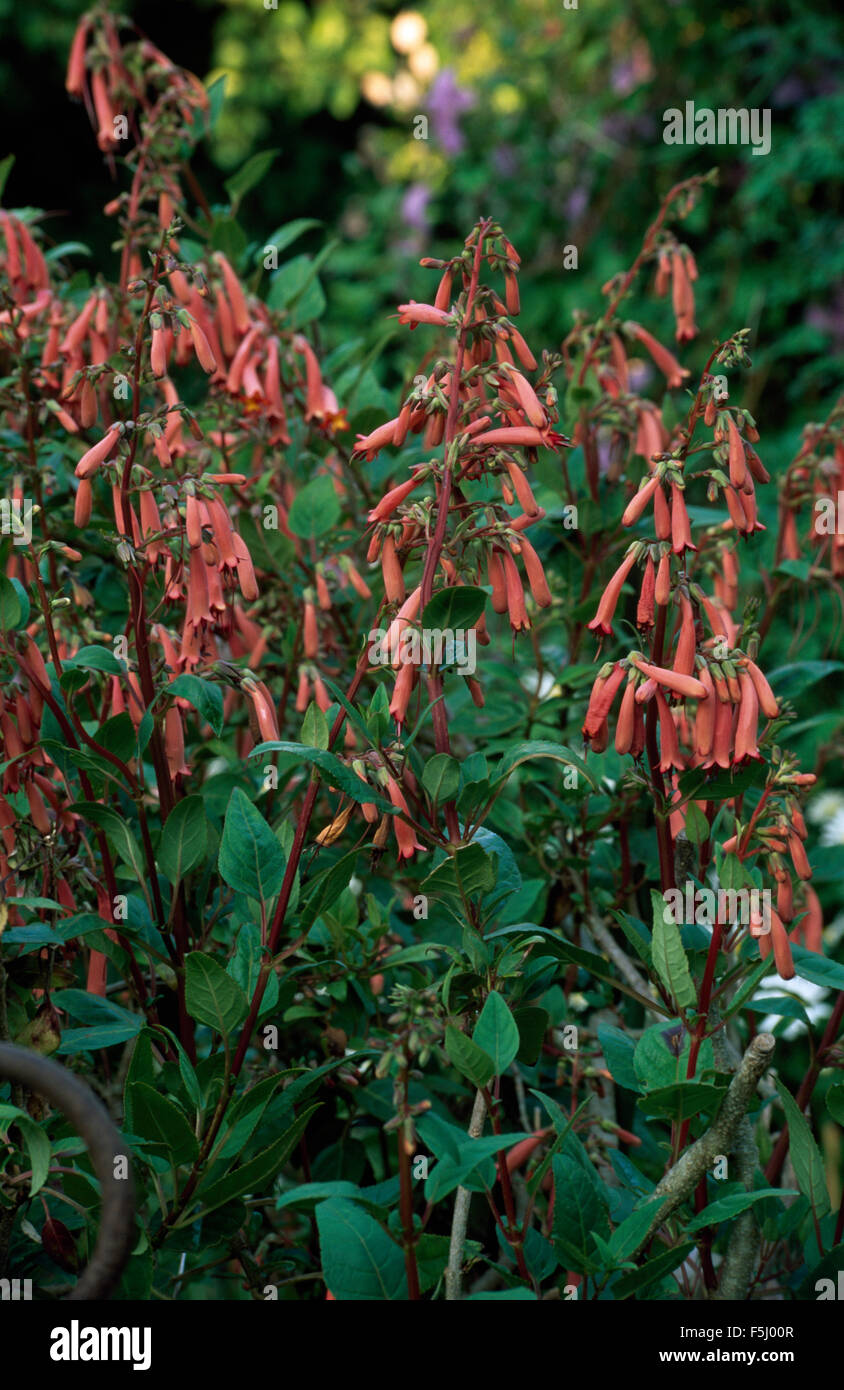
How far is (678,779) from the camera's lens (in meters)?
1.27

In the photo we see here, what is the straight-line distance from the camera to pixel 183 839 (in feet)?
4.41

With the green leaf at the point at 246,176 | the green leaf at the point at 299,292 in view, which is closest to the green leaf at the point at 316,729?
the green leaf at the point at 299,292

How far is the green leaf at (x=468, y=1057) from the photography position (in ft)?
3.63

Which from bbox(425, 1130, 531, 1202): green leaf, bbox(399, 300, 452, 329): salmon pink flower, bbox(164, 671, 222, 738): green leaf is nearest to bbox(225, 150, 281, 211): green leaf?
bbox(399, 300, 452, 329): salmon pink flower

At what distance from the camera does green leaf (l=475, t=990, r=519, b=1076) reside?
115 cm

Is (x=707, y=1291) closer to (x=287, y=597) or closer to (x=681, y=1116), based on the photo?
(x=681, y=1116)

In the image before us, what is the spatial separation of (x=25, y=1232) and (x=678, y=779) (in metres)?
0.82

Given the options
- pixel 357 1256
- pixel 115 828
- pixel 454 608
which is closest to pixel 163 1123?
pixel 357 1256

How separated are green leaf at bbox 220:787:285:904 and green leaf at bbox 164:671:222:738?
8cm

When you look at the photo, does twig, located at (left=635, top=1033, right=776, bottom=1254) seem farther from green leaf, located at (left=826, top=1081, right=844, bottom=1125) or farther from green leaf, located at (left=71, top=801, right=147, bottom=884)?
green leaf, located at (left=71, top=801, right=147, bottom=884)

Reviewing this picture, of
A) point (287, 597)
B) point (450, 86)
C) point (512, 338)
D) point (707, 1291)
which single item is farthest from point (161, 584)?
point (450, 86)

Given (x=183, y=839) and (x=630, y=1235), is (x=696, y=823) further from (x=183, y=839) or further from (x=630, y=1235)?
(x=183, y=839)

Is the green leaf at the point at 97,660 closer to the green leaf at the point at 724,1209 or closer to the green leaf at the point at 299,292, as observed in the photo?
the green leaf at the point at 724,1209

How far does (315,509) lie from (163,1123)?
0.89 meters
